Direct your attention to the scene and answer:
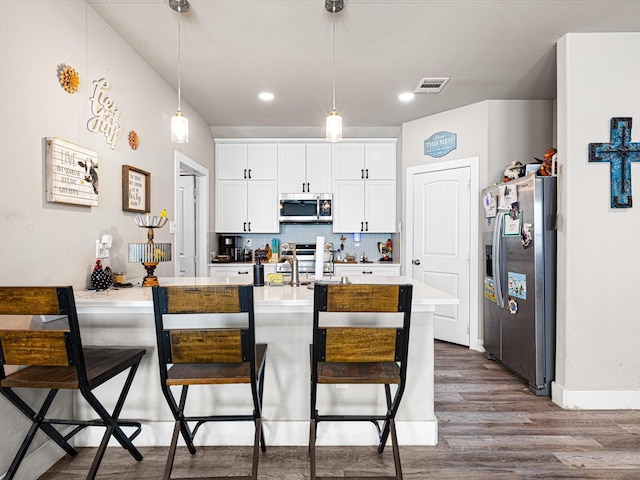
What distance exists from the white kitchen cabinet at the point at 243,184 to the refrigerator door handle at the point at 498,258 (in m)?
2.73

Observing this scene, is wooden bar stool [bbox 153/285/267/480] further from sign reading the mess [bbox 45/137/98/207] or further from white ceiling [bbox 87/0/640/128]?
white ceiling [bbox 87/0/640/128]

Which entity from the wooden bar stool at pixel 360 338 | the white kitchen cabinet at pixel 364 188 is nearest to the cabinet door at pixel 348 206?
the white kitchen cabinet at pixel 364 188

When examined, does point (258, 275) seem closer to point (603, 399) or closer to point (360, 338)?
point (360, 338)

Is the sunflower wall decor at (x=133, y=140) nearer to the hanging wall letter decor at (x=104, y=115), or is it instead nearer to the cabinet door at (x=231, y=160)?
the hanging wall letter decor at (x=104, y=115)

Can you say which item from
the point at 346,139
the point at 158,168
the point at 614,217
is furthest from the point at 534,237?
the point at 158,168

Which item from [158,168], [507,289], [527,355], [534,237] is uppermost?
[158,168]

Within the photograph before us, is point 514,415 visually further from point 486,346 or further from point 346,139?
point 346,139

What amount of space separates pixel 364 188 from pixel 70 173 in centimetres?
355

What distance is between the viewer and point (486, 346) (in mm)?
3703

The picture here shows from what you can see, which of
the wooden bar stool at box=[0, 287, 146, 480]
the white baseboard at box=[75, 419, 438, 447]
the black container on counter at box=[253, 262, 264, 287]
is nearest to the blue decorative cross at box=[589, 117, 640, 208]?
the white baseboard at box=[75, 419, 438, 447]

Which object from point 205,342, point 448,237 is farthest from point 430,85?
point 205,342

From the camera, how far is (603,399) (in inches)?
102

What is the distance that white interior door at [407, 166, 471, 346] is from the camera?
4086 mm

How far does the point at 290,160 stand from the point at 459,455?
391 centimetres
